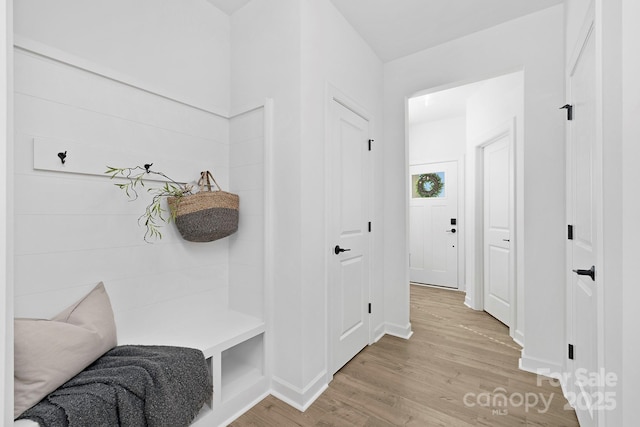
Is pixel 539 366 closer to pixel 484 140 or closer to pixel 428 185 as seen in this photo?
pixel 484 140

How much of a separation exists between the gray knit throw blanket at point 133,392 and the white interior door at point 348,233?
3.23ft

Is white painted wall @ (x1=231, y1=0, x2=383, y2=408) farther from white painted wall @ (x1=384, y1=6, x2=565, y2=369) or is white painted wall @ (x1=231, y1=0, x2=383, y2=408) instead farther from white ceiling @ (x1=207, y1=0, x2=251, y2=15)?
white painted wall @ (x1=384, y1=6, x2=565, y2=369)

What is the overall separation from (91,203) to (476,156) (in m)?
3.79

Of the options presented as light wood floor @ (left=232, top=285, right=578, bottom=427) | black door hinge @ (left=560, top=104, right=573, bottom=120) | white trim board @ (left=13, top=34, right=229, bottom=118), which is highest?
white trim board @ (left=13, top=34, right=229, bottom=118)

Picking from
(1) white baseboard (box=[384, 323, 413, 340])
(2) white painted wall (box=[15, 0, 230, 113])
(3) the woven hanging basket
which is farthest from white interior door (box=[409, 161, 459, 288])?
(3) the woven hanging basket

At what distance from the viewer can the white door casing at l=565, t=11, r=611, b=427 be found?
4.27ft

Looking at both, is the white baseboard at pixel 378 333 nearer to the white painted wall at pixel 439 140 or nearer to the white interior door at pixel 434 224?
the white interior door at pixel 434 224

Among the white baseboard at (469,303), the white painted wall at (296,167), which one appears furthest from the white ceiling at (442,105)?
the white baseboard at (469,303)

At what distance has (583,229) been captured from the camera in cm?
152

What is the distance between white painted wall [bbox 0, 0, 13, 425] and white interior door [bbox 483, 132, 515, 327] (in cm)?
335

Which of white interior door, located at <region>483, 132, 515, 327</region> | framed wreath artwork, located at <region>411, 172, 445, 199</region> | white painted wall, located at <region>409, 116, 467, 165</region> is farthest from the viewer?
framed wreath artwork, located at <region>411, 172, 445, 199</region>

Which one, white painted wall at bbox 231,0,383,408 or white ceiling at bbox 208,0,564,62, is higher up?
white ceiling at bbox 208,0,564,62

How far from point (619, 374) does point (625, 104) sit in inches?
34.6

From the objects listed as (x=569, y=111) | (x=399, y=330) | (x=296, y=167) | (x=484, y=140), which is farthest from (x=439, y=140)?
(x=296, y=167)
